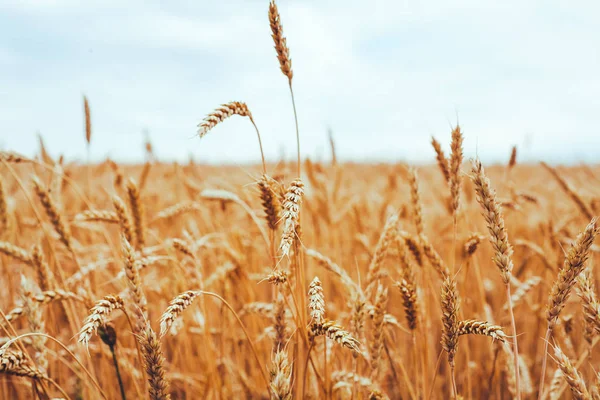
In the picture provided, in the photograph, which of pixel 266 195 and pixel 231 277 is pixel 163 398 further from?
pixel 231 277

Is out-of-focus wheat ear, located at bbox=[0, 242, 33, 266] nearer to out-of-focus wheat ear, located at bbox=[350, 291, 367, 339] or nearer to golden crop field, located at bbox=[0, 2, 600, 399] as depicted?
golden crop field, located at bbox=[0, 2, 600, 399]

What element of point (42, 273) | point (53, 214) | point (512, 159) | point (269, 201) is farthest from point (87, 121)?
point (512, 159)

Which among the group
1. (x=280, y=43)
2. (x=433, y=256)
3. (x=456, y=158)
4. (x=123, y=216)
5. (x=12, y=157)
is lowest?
(x=433, y=256)

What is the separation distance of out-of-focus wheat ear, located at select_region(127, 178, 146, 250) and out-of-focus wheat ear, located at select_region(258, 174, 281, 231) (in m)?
0.80

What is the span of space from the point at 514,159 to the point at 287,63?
2.04 m

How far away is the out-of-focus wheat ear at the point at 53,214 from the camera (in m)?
1.61

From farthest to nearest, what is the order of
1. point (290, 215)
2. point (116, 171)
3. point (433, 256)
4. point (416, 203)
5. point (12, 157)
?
point (116, 171) < point (12, 157) < point (416, 203) < point (433, 256) < point (290, 215)

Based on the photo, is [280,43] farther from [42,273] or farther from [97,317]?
[42,273]

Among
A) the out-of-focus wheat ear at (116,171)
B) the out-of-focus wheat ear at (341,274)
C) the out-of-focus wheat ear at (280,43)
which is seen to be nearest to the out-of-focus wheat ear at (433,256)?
the out-of-focus wheat ear at (341,274)

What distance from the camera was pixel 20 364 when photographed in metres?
1.05

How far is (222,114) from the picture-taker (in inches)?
43.8

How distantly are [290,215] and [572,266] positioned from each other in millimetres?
708

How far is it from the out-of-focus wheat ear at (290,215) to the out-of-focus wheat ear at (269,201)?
187 millimetres

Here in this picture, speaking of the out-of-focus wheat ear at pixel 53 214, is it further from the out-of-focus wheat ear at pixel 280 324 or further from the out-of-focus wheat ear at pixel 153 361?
the out-of-focus wheat ear at pixel 280 324
